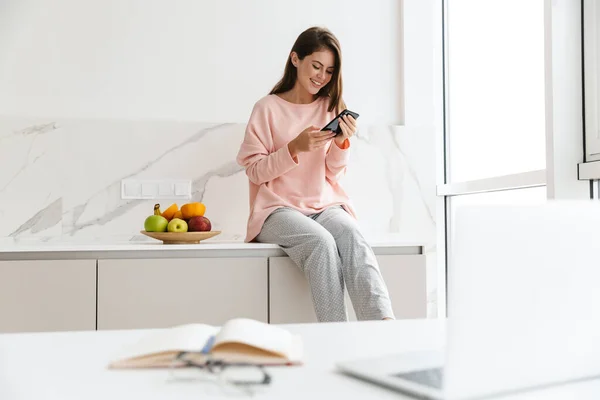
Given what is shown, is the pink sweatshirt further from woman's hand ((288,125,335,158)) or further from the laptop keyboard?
the laptop keyboard

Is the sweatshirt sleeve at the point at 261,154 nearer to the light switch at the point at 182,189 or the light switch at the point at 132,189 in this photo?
the light switch at the point at 182,189

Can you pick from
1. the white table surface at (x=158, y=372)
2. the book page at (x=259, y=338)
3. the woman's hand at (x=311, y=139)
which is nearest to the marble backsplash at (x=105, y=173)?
the woman's hand at (x=311, y=139)

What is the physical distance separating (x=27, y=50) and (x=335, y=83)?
4.23 ft

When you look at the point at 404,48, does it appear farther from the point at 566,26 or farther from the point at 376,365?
the point at 376,365

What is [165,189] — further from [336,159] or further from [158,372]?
[158,372]

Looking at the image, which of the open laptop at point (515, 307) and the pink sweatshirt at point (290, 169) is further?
the pink sweatshirt at point (290, 169)

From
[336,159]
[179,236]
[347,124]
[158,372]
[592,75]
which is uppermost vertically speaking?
[592,75]

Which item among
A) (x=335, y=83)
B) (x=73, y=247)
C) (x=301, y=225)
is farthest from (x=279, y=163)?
(x=73, y=247)

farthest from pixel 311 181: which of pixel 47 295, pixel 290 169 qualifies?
pixel 47 295

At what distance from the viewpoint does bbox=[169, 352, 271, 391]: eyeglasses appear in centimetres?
64

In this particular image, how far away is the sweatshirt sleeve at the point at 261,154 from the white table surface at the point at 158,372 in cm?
163

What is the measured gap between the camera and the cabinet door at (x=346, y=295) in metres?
2.42

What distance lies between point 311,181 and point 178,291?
2.22 ft

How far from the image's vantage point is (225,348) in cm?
73
